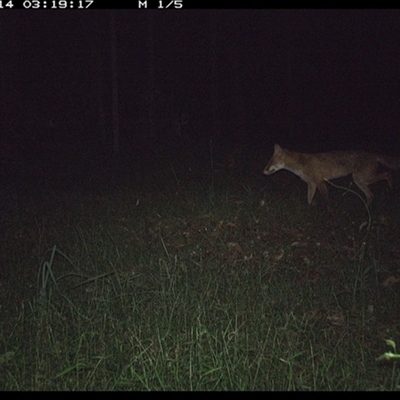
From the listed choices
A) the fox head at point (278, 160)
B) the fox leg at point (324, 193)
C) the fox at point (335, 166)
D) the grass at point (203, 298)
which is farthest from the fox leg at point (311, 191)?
the fox head at point (278, 160)

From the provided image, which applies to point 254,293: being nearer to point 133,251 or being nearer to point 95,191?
point 133,251

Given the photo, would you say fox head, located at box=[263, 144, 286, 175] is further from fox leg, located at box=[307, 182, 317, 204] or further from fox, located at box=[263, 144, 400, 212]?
fox leg, located at box=[307, 182, 317, 204]

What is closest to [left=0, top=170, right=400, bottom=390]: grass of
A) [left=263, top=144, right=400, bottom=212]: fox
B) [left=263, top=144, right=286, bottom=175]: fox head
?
[left=263, top=144, right=400, bottom=212]: fox

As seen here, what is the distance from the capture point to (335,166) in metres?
9.93

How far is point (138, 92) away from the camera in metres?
37.0

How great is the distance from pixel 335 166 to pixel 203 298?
523cm

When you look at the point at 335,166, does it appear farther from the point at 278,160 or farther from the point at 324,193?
the point at 278,160

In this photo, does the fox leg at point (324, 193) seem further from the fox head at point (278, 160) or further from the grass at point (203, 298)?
the fox head at point (278, 160)

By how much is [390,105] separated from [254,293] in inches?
1202

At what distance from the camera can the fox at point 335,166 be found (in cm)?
977

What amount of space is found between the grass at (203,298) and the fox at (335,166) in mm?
457

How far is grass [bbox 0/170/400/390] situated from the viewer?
3.91 m

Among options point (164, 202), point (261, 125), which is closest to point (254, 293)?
point (164, 202)

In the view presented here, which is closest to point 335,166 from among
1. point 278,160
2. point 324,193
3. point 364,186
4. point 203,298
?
point 364,186
